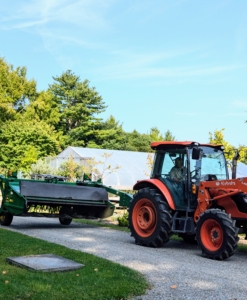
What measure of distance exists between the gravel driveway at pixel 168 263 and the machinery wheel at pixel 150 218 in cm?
24

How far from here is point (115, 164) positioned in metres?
31.4

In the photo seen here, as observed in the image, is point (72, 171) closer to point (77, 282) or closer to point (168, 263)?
point (168, 263)

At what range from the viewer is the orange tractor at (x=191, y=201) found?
897cm

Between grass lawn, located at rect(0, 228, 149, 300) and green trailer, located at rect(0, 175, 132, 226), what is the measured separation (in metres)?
4.70

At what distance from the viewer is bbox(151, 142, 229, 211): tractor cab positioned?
9.98 meters

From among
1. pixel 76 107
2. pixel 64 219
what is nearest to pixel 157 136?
pixel 76 107

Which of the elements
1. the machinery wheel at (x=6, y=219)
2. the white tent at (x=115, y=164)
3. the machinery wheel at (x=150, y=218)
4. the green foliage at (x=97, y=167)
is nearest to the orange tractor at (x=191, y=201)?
the machinery wheel at (x=150, y=218)

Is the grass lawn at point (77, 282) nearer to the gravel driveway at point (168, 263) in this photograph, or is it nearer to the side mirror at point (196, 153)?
the gravel driveway at point (168, 263)

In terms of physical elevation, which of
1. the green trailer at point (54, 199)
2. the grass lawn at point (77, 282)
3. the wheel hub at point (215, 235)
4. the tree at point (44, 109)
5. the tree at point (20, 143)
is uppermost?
the tree at point (44, 109)

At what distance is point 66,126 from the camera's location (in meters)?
54.0

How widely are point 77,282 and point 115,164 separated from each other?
25064 millimetres

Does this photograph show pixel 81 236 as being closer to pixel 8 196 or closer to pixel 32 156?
pixel 8 196

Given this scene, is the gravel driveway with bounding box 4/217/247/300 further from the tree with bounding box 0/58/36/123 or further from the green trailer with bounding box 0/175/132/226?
the tree with bounding box 0/58/36/123

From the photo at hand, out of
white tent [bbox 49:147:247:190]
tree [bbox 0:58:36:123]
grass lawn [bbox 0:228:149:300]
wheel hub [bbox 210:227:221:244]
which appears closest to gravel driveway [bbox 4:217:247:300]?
grass lawn [bbox 0:228:149:300]
